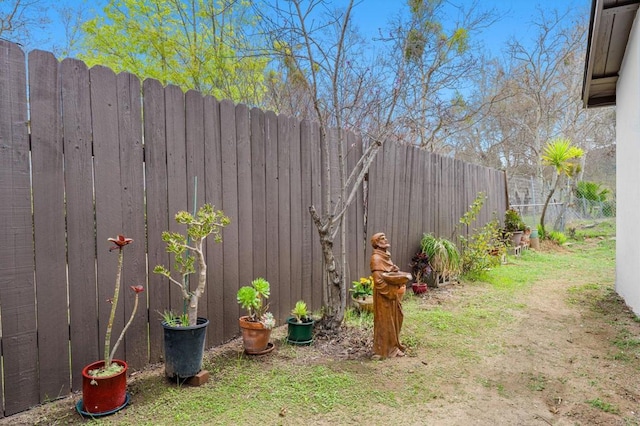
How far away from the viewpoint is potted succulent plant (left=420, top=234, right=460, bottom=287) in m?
4.94

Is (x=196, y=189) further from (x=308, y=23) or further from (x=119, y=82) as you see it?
(x=308, y=23)

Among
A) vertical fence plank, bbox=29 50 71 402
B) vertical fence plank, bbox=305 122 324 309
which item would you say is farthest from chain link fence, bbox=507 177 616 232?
vertical fence plank, bbox=29 50 71 402

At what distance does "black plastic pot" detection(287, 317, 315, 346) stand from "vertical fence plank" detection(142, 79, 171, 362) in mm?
918

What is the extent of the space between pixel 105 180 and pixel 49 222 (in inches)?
14.2

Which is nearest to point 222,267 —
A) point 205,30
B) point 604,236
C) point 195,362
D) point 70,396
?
point 195,362

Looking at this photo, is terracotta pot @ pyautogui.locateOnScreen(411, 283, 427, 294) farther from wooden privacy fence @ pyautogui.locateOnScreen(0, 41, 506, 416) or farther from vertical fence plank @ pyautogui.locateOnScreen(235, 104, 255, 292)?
vertical fence plank @ pyautogui.locateOnScreen(235, 104, 255, 292)

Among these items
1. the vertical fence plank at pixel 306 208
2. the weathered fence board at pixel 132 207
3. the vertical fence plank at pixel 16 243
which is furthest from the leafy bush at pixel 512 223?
the vertical fence plank at pixel 16 243

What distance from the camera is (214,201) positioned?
110 inches

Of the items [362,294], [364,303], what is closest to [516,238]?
[362,294]

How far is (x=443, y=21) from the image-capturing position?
462 cm

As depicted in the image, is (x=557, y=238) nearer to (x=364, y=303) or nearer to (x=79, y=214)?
(x=364, y=303)

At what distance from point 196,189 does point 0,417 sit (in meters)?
1.55

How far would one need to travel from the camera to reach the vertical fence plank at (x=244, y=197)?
296cm

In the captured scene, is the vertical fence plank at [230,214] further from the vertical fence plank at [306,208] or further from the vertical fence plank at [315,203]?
the vertical fence plank at [315,203]
